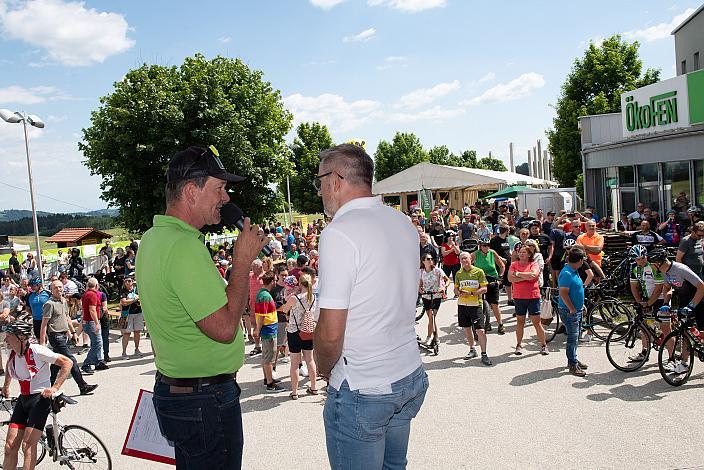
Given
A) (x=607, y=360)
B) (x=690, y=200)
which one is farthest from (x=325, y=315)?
(x=690, y=200)

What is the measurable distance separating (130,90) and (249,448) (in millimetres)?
20396

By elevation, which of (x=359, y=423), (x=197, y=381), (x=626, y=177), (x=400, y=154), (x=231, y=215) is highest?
(x=400, y=154)

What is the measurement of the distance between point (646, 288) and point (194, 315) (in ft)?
29.3

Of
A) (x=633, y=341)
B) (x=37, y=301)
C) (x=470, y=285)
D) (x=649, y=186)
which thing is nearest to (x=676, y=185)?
(x=649, y=186)

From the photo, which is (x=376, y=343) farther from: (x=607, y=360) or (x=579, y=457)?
(x=607, y=360)

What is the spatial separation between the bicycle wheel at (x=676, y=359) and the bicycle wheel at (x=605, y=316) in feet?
7.74

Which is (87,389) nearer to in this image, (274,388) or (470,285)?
(274,388)

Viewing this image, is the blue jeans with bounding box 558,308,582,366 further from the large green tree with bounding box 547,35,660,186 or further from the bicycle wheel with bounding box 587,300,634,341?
the large green tree with bounding box 547,35,660,186

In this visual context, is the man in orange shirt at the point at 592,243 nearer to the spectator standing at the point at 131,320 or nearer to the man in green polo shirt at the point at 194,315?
the spectator standing at the point at 131,320

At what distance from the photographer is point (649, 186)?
67.8 ft

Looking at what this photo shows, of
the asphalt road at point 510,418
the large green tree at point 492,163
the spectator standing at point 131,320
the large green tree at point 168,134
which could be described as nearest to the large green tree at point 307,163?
the large green tree at point 168,134

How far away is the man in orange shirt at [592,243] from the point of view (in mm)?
12239

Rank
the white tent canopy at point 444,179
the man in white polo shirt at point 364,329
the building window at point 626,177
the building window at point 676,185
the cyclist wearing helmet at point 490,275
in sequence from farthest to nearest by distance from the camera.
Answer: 1. the white tent canopy at point 444,179
2. the building window at point 626,177
3. the building window at point 676,185
4. the cyclist wearing helmet at point 490,275
5. the man in white polo shirt at point 364,329

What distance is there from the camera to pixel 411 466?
5852mm
